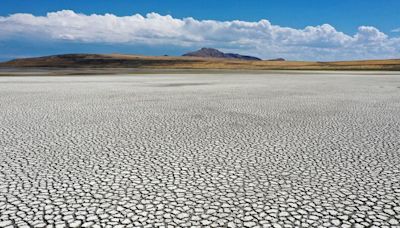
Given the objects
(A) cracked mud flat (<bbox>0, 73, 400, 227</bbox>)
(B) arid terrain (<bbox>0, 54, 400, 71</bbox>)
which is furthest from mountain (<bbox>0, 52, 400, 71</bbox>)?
(A) cracked mud flat (<bbox>0, 73, 400, 227</bbox>)

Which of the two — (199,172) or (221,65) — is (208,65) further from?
(199,172)

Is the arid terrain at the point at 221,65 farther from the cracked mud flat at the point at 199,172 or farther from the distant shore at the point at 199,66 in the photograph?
the cracked mud flat at the point at 199,172

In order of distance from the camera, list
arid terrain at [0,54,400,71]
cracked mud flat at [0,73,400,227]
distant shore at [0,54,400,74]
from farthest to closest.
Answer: arid terrain at [0,54,400,71] < distant shore at [0,54,400,74] < cracked mud flat at [0,73,400,227]

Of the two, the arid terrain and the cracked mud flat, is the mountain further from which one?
the cracked mud flat

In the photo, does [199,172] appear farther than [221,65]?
No

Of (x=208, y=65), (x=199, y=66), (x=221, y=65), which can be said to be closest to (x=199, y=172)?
(x=199, y=66)

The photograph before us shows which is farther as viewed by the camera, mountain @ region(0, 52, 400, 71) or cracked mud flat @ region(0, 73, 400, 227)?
mountain @ region(0, 52, 400, 71)

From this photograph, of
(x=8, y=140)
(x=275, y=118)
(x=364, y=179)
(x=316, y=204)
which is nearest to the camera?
(x=316, y=204)

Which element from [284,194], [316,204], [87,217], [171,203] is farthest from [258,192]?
[87,217]

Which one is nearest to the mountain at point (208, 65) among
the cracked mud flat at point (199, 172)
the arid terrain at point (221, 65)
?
the arid terrain at point (221, 65)

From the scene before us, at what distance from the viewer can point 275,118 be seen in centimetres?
909

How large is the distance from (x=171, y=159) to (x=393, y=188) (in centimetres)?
296

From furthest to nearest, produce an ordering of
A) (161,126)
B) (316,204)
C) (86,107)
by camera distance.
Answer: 1. (86,107)
2. (161,126)
3. (316,204)

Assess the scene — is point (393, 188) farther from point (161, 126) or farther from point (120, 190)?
point (161, 126)
